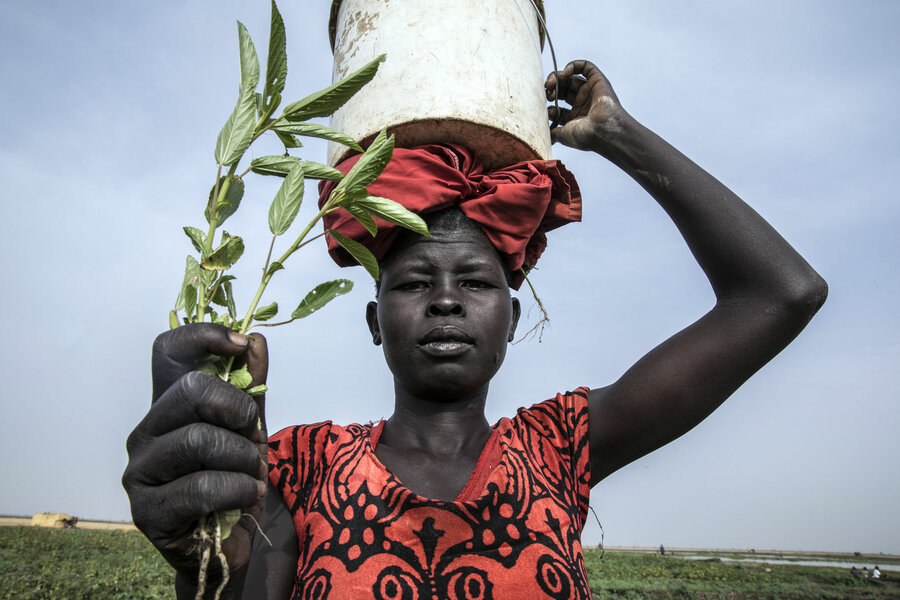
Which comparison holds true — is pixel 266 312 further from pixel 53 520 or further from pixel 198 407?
Result: pixel 53 520

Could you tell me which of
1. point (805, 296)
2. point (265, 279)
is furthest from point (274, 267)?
point (805, 296)

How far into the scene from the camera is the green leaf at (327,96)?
1000mm

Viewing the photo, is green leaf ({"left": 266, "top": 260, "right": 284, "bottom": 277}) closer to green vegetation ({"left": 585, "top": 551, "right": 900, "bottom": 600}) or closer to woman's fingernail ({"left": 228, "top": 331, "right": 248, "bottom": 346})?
woman's fingernail ({"left": 228, "top": 331, "right": 248, "bottom": 346})

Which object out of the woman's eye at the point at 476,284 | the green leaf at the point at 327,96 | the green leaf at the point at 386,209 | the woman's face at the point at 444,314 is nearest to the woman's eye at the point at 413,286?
the woman's face at the point at 444,314

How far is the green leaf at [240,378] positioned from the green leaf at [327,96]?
0.48 meters

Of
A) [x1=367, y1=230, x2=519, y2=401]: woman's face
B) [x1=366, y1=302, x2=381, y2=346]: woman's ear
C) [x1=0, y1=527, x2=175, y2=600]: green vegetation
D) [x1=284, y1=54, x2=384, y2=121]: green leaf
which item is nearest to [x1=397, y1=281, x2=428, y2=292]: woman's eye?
[x1=367, y1=230, x2=519, y2=401]: woman's face

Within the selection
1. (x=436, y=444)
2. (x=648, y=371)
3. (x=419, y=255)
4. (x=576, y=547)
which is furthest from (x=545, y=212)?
(x=576, y=547)

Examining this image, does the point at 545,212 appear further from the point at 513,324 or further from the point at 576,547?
the point at 576,547

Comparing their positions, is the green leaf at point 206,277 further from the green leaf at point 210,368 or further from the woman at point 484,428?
the woman at point 484,428

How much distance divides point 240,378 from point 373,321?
0.89 m

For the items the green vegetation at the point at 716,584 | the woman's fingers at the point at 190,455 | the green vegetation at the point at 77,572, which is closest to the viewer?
the woman's fingers at the point at 190,455

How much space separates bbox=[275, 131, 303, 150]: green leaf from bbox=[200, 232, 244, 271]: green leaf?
0.75ft

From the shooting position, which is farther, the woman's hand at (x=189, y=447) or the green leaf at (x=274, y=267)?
the green leaf at (x=274, y=267)

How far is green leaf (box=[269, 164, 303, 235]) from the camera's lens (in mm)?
939
